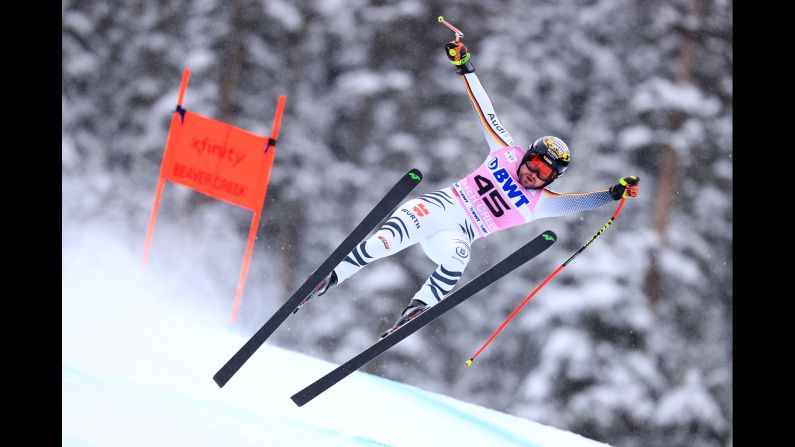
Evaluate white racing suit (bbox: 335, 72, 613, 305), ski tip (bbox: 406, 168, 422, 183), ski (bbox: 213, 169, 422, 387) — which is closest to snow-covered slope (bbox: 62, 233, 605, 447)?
ski (bbox: 213, 169, 422, 387)

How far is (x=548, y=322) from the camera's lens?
4395 millimetres

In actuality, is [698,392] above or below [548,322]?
below

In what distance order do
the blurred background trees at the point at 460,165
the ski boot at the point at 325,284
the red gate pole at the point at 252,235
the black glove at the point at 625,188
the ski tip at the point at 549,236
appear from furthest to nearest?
the blurred background trees at the point at 460,165, the red gate pole at the point at 252,235, the ski boot at the point at 325,284, the black glove at the point at 625,188, the ski tip at the point at 549,236

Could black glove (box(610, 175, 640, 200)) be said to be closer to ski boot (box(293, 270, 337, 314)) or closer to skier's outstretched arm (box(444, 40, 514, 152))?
skier's outstretched arm (box(444, 40, 514, 152))

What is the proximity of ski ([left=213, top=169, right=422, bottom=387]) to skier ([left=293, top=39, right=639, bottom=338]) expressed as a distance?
49 millimetres

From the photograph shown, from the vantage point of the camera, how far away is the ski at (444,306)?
255cm

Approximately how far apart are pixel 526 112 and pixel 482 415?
1.62 m

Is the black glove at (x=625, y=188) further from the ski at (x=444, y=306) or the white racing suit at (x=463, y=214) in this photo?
the ski at (x=444, y=306)

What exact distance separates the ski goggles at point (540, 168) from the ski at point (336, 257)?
43cm

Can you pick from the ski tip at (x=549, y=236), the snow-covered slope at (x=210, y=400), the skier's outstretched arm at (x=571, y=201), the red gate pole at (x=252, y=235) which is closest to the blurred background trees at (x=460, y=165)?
the red gate pole at (x=252, y=235)
